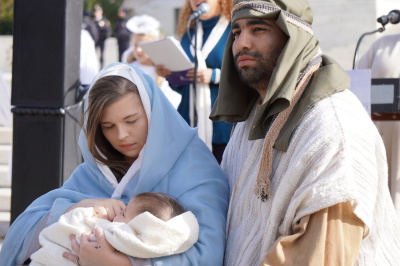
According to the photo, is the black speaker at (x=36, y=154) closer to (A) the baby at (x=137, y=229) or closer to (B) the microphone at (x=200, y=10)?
(B) the microphone at (x=200, y=10)

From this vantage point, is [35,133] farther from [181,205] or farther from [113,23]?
[113,23]

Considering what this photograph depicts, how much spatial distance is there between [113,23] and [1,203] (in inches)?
814

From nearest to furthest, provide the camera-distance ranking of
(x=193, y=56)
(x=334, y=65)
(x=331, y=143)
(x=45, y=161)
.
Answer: (x=331, y=143) → (x=334, y=65) → (x=45, y=161) → (x=193, y=56)

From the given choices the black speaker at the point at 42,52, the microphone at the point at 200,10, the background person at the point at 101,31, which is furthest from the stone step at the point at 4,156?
the background person at the point at 101,31

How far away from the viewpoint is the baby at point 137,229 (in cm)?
329

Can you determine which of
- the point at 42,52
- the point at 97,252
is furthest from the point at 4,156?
the point at 97,252

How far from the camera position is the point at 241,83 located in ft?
12.1

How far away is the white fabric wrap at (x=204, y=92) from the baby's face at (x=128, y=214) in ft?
9.38

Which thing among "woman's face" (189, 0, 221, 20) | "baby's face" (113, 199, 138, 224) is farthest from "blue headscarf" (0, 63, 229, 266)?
"woman's face" (189, 0, 221, 20)

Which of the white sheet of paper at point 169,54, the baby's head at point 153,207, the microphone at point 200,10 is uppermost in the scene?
the microphone at point 200,10

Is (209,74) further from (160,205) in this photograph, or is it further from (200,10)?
(160,205)

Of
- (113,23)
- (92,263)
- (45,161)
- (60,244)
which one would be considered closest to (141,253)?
(92,263)

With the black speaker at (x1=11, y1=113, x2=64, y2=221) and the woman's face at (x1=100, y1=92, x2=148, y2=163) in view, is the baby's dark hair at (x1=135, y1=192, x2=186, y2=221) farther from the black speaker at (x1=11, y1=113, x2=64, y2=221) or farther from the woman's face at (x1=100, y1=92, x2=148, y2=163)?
the black speaker at (x1=11, y1=113, x2=64, y2=221)

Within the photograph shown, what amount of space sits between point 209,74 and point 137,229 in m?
3.21
